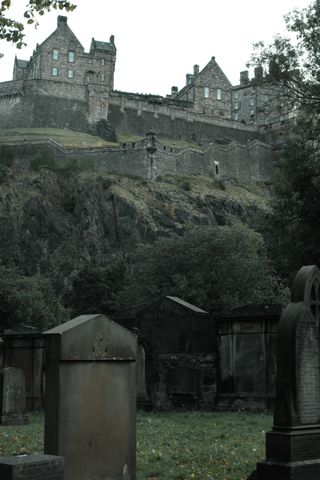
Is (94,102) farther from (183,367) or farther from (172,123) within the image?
(183,367)

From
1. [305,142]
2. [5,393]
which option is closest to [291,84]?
[305,142]

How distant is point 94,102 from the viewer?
3049 inches

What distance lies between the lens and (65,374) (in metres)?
5.71

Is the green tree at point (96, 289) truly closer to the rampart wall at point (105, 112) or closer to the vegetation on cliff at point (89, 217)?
the vegetation on cliff at point (89, 217)

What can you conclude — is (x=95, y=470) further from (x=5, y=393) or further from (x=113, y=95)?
(x=113, y=95)

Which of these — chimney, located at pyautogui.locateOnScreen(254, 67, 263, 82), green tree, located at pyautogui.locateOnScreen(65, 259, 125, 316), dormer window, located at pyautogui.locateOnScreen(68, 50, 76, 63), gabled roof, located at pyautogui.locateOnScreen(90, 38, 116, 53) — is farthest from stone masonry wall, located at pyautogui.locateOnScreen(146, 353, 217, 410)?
gabled roof, located at pyautogui.locateOnScreen(90, 38, 116, 53)

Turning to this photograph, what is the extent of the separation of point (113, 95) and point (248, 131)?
20593 mm

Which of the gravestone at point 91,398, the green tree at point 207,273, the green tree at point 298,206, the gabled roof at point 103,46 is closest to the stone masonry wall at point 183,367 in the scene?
the green tree at point 298,206

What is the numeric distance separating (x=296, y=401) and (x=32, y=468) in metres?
3.46

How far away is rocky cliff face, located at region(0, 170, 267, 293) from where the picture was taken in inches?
2327

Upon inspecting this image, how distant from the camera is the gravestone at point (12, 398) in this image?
12.8 meters

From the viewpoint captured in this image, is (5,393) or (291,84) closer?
(5,393)

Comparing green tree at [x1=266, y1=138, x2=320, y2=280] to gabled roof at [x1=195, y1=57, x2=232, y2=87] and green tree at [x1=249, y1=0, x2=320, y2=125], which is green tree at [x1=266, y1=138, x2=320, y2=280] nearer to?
green tree at [x1=249, y1=0, x2=320, y2=125]

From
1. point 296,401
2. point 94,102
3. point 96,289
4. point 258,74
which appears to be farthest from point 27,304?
point 94,102
